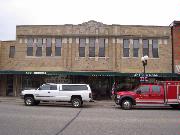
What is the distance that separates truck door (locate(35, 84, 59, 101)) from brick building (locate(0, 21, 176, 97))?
6.66m

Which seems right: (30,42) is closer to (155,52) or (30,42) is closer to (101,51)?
(101,51)

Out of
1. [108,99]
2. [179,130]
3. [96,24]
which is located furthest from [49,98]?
[179,130]

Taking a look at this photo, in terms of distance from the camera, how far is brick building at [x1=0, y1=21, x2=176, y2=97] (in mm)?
29781

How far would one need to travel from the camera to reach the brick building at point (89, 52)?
97.7 feet

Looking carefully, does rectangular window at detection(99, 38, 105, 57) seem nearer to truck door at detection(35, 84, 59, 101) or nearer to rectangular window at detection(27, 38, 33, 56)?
rectangular window at detection(27, 38, 33, 56)

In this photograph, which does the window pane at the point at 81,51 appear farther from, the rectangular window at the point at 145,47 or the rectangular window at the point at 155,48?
the rectangular window at the point at 155,48

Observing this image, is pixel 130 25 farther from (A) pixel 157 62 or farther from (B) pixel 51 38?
(B) pixel 51 38

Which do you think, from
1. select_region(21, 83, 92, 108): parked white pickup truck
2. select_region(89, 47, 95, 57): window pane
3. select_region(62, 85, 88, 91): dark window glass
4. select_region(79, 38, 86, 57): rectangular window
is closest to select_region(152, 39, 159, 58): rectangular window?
select_region(89, 47, 95, 57): window pane

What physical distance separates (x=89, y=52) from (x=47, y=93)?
9.12m

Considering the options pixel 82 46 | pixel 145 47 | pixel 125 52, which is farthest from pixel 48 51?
pixel 145 47

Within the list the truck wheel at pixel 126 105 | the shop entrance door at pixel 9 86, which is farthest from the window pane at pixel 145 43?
the shop entrance door at pixel 9 86

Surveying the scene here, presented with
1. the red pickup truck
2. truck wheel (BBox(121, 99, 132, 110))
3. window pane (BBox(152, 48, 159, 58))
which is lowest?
truck wheel (BBox(121, 99, 132, 110))

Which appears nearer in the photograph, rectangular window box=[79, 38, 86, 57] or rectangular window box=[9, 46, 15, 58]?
rectangular window box=[79, 38, 86, 57]

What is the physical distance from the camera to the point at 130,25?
30219mm
